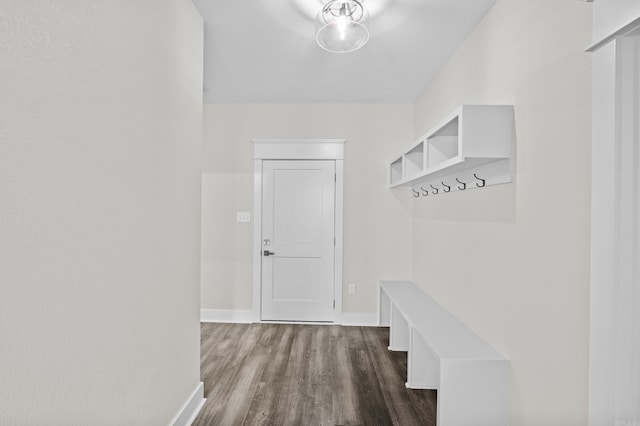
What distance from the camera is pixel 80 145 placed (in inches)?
46.1

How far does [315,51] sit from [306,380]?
260 cm

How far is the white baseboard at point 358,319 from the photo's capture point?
4.22 meters

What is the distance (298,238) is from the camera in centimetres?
427

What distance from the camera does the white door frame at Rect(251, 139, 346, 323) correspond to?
4.21m

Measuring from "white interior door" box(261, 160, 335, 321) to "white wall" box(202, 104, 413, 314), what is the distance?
19 centimetres

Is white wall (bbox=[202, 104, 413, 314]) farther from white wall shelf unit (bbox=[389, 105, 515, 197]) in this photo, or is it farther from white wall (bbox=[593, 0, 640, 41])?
white wall (bbox=[593, 0, 640, 41])

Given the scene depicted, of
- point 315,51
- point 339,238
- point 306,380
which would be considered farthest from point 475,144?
point 339,238

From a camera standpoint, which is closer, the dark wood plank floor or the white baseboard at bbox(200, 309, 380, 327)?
the dark wood plank floor

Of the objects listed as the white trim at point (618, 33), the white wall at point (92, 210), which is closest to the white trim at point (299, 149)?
the white wall at point (92, 210)

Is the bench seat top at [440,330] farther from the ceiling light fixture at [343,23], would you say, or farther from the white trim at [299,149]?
the ceiling light fixture at [343,23]

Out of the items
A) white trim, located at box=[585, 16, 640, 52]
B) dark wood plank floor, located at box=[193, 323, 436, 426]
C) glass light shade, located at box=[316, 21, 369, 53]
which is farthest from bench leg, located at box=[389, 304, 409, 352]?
white trim, located at box=[585, 16, 640, 52]

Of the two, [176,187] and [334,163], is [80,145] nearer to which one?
[176,187]

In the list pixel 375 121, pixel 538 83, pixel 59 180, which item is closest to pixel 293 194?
pixel 375 121

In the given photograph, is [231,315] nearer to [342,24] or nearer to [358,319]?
[358,319]
